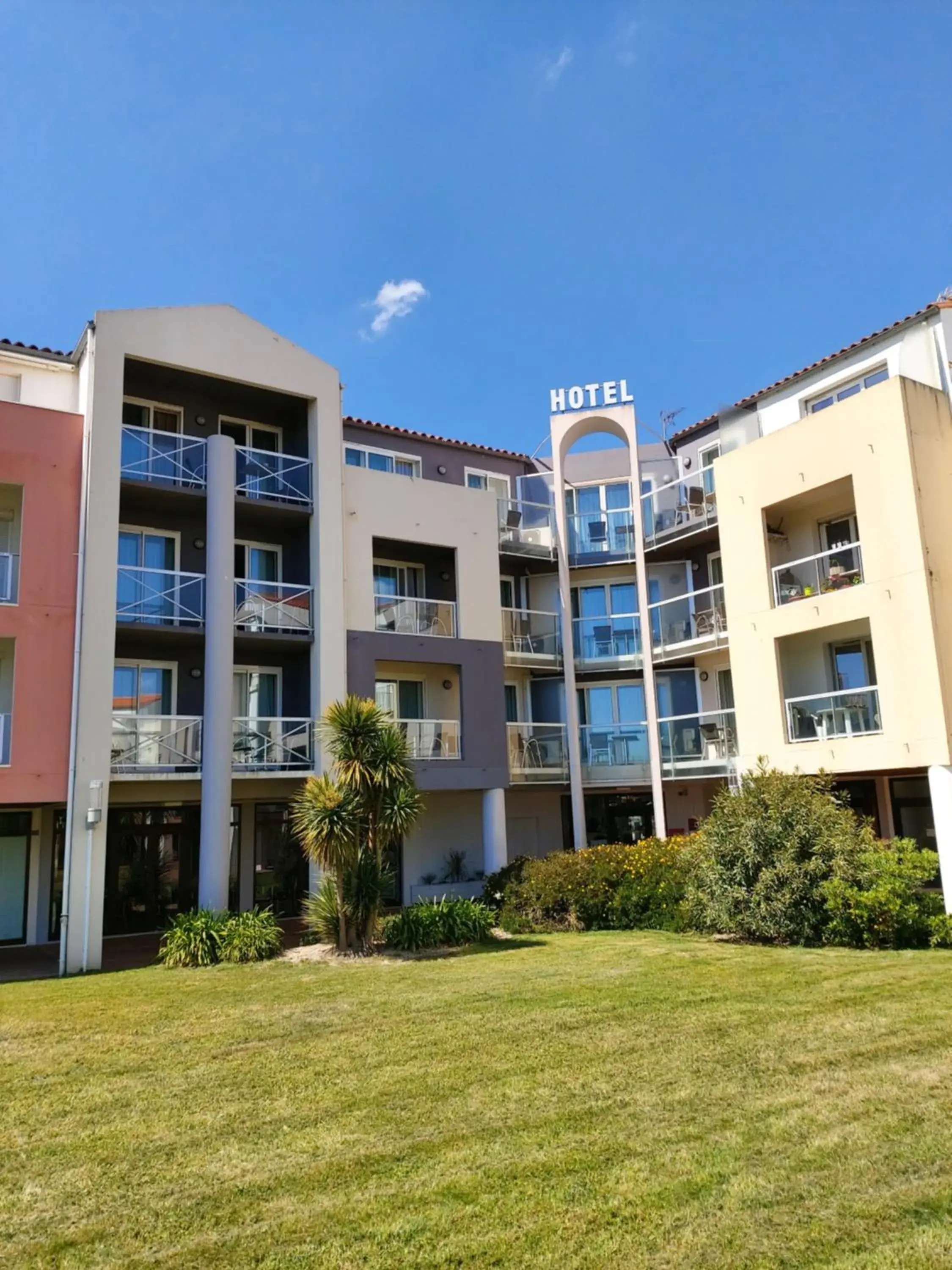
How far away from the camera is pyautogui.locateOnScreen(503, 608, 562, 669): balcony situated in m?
23.2

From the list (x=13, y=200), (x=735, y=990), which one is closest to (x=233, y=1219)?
(x=735, y=990)

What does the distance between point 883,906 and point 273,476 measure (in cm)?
1450

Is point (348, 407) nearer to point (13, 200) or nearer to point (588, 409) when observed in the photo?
point (588, 409)

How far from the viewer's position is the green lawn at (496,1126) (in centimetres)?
470

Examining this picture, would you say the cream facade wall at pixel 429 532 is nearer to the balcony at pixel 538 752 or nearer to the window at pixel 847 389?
the balcony at pixel 538 752

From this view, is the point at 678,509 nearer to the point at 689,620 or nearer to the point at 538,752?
the point at 689,620

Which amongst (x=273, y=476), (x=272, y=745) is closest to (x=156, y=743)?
(x=272, y=745)

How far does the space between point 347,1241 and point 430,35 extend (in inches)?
641

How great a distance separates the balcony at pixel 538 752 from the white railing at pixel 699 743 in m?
2.49

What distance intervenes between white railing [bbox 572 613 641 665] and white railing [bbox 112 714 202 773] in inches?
395

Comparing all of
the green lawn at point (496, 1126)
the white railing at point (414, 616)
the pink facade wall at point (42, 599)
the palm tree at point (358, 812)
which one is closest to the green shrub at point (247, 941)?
the palm tree at point (358, 812)

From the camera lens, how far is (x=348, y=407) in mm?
22547

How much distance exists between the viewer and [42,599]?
→ 53.6 feet

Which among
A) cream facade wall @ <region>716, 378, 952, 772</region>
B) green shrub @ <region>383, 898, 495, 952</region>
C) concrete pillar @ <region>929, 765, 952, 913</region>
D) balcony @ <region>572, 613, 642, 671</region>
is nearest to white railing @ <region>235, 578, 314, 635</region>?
green shrub @ <region>383, 898, 495, 952</region>
